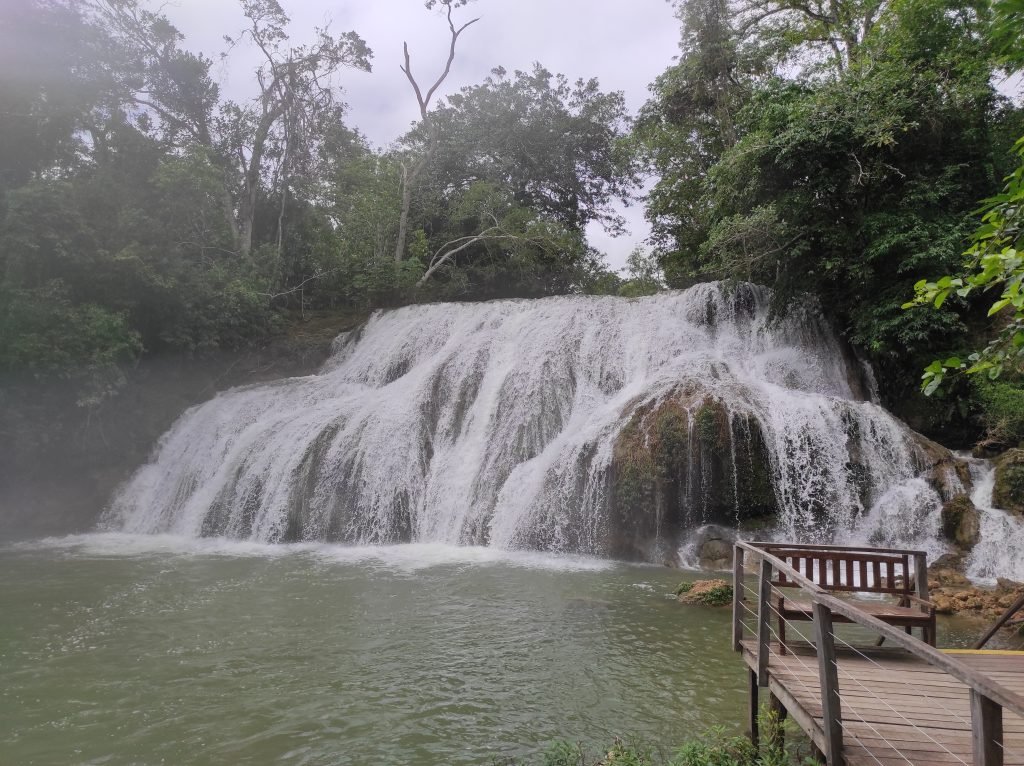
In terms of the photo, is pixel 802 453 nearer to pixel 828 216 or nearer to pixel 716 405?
pixel 716 405

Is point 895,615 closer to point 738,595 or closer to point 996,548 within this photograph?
point 738,595

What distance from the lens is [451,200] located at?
3056cm

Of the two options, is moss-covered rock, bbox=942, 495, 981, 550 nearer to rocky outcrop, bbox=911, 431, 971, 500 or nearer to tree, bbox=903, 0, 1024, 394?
rocky outcrop, bbox=911, 431, 971, 500

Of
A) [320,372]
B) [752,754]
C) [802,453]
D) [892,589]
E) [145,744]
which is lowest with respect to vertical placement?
[145,744]

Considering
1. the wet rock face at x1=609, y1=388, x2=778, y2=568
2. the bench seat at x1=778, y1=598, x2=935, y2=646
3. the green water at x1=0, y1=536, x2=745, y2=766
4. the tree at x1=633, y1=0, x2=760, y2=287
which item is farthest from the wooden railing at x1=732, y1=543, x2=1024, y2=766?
the tree at x1=633, y1=0, x2=760, y2=287

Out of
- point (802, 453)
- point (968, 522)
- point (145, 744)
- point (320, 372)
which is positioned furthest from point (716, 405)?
point (320, 372)

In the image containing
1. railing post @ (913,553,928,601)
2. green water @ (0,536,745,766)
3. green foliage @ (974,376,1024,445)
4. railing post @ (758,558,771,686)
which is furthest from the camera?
green foliage @ (974,376,1024,445)

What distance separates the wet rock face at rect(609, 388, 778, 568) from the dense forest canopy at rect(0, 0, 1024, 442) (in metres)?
4.62

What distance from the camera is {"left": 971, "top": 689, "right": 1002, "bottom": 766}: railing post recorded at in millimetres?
2285

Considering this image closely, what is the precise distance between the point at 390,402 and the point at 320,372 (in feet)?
19.4

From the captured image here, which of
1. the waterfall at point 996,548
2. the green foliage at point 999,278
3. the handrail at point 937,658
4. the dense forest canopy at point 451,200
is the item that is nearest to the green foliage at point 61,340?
the dense forest canopy at point 451,200

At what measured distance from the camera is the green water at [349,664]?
498cm

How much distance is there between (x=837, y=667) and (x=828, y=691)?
717 mm

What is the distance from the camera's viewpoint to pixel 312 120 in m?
26.7
